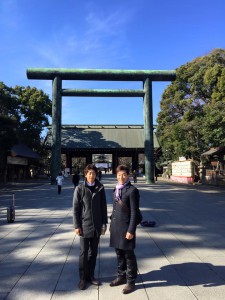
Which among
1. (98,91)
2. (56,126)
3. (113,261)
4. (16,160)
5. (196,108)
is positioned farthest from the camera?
(16,160)

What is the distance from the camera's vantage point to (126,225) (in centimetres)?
390

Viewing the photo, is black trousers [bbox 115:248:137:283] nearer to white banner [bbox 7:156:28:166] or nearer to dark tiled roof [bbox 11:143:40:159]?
white banner [bbox 7:156:28:166]

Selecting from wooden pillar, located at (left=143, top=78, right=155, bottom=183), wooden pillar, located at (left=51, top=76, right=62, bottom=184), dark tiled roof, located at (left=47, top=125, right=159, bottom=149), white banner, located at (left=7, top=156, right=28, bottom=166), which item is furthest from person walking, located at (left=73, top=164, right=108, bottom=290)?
dark tiled roof, located at (left=47, top=125, right=159, bottom=149)

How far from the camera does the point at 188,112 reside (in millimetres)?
26469

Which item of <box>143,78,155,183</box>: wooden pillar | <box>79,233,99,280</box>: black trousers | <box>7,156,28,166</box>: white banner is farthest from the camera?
<box>7,156,28,166</box>: white banner

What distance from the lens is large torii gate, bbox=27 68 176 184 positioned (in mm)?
22891

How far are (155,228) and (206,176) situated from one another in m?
19.7

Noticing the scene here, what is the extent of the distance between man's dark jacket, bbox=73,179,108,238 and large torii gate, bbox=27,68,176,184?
63.1 feet

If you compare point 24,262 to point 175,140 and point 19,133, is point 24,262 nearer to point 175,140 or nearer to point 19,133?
point 175,140

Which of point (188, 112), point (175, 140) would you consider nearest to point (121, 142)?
point (175, 140)

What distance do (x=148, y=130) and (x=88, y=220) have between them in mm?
19836

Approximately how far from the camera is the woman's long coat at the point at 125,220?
3850 mm

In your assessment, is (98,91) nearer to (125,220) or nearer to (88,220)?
(88,220)

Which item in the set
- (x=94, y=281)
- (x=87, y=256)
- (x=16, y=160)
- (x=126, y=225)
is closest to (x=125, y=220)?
(x=126, y=225)
